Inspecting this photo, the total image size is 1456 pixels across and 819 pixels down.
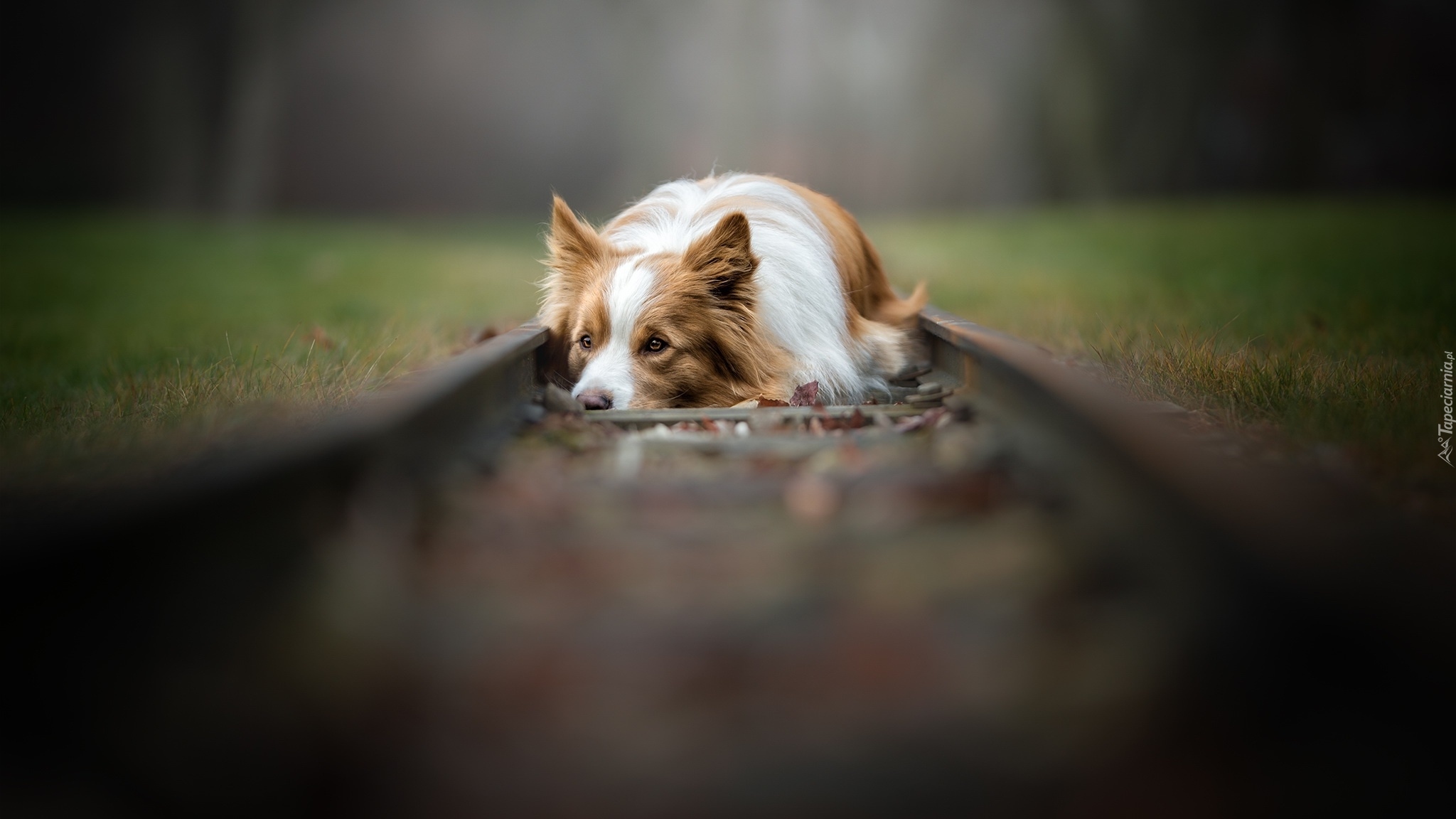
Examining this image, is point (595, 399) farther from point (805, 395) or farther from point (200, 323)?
point (200, 323)

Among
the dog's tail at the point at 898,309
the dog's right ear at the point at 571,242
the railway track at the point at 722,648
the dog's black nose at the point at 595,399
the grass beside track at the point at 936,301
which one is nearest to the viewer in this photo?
the railway track at the point at 722,648

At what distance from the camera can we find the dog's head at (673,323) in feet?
13.3

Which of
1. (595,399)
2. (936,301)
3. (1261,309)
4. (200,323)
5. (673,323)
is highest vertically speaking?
(1261,309)

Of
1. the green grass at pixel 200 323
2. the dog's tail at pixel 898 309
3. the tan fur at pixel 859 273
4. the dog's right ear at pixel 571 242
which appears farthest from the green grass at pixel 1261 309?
the green grass at pixel 200 323

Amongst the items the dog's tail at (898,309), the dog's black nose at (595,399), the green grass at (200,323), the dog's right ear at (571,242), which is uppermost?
the dog's right ear at (571,242)

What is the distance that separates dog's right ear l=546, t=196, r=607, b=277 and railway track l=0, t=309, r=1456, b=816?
2273 mm

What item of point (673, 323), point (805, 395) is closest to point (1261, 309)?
point (805, 395)

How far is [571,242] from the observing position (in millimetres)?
4473

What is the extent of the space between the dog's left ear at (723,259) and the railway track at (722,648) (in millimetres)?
2022

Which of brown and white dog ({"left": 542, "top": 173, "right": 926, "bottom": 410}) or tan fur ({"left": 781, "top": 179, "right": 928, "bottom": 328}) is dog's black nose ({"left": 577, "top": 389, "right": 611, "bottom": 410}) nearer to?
brown and white dog ({"left": 542, "top": 173, "right": 926, "bottom": 410})

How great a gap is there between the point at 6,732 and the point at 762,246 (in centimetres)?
378

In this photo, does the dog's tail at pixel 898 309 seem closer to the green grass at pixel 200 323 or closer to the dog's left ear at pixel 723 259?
the dog's left ear at pixel 723 259

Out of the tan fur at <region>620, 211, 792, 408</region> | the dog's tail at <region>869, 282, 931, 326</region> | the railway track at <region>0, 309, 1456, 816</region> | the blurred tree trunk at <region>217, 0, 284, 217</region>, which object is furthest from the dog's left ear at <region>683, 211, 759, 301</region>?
the blurred tree trunk at <region>217, 0, 284, 217</region>

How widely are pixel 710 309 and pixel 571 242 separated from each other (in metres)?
0.75
